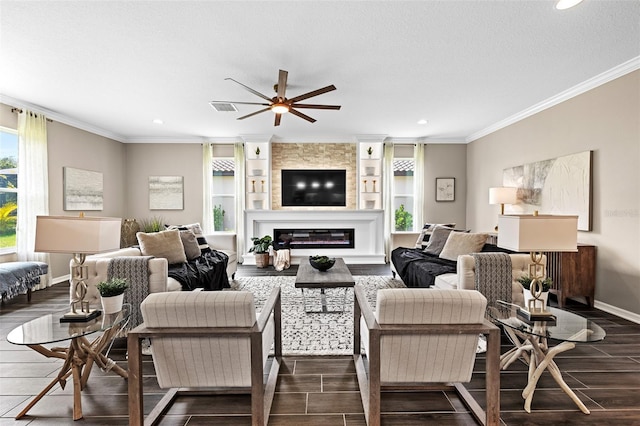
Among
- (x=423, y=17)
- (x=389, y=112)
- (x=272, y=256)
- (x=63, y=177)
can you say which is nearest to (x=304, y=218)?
(x=272, y=256)

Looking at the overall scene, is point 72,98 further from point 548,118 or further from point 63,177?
point 548,118

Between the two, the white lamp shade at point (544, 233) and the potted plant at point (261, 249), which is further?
the potted plant at point (261, 249)

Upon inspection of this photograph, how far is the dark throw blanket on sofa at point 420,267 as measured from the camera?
3624 millimetres

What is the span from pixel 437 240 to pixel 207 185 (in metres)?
4.70

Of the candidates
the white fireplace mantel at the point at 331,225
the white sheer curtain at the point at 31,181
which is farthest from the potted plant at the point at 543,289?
the white sheer curtain at the point at 31,181

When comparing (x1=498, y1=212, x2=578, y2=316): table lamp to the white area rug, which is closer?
(x1=498, y1=212, x2=578, y2=316): table lamp

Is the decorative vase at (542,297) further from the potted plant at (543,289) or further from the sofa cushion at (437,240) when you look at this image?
the sofa cushion at (437,240)

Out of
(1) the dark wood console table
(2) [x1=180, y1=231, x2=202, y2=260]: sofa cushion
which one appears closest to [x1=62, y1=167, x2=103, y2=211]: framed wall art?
(2) [x1=180, y1=231, x2=202, y2=260]: sofa cushion

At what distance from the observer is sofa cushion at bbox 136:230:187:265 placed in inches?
144

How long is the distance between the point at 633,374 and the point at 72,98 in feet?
21.0

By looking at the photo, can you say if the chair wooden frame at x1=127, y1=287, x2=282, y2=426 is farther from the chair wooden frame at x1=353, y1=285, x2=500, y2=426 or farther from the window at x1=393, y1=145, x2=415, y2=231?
the window at x1=393, y1=145, x2=415, y2=231

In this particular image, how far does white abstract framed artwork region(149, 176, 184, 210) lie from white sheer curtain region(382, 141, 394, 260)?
14.1 feet

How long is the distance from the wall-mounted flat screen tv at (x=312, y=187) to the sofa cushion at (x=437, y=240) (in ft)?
8.49

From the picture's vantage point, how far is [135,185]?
22.5 ft
